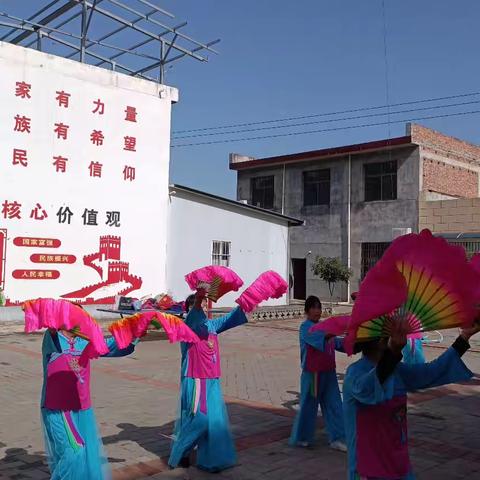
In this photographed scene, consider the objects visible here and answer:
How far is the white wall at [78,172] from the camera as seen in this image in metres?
15.3

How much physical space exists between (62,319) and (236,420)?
3717mm

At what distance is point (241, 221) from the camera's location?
69.4 feet

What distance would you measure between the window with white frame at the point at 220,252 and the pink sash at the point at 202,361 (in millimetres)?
14718

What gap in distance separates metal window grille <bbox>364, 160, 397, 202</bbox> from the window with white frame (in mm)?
8097


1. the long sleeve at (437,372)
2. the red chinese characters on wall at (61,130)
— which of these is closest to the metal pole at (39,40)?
the red chinese characters on wall at (61,130)

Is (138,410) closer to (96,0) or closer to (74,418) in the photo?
(74,418)

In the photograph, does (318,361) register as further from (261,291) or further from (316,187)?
(316,187)

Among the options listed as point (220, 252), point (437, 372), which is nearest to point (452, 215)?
point (220, 252)

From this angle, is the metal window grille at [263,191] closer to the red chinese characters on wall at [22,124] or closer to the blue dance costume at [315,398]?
the red chinese characters on wall at [22,124]

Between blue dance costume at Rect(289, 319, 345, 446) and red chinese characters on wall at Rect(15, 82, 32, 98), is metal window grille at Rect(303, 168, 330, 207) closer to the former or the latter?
red chinese characters on wall at Rect(15, 82, 32, 98)

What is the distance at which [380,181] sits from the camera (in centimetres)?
2514

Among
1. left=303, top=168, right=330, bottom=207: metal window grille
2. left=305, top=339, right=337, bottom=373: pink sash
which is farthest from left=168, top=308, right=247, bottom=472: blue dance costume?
left=303, top=168, right=330, bottom=207: metal window grille

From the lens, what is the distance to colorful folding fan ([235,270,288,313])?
514 cm

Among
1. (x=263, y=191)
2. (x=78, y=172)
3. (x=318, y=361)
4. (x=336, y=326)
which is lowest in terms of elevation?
(x=318, y=361)
